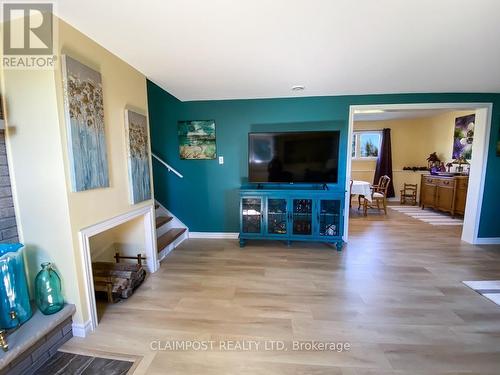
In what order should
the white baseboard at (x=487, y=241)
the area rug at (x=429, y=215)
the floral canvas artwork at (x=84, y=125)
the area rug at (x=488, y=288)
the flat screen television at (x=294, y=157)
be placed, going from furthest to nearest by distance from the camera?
1. the area rug at (x=429, y=215)
2. the white baseboard at (x=487, y=241)
3. the flat screen television at (x=294, y=157)
4. the area rug at (x=488, y=288)
5. the floral canvas artwork at (x=84, y=125)

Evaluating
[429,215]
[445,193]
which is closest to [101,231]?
[429,215]

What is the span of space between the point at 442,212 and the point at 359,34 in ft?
17.4

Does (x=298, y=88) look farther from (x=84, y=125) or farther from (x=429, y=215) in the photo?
(x=429, y=215)

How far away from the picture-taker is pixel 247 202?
325 cm

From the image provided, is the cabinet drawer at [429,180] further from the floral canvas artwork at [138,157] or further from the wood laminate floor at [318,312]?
the floral canvas artwork at [138,157]

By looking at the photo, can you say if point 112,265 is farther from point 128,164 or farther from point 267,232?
point 267,232

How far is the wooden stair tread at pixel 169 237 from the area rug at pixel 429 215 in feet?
15.3

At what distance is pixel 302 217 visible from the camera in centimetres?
320

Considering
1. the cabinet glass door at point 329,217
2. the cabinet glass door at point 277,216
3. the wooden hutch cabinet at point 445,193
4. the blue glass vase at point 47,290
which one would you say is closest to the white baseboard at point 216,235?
the cabinet glass door at point 277,216

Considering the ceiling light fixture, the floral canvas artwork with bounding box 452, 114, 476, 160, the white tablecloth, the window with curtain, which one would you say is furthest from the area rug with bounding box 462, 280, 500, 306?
the window with curtain

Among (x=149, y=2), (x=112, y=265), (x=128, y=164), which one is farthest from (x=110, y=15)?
(x=112, y=265)

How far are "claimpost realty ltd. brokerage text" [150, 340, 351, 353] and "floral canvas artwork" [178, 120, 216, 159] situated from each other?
249cm

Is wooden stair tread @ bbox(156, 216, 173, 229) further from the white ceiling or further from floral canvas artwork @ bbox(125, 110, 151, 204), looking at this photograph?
the white ceiling

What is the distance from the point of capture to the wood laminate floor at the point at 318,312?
1.43 meters
